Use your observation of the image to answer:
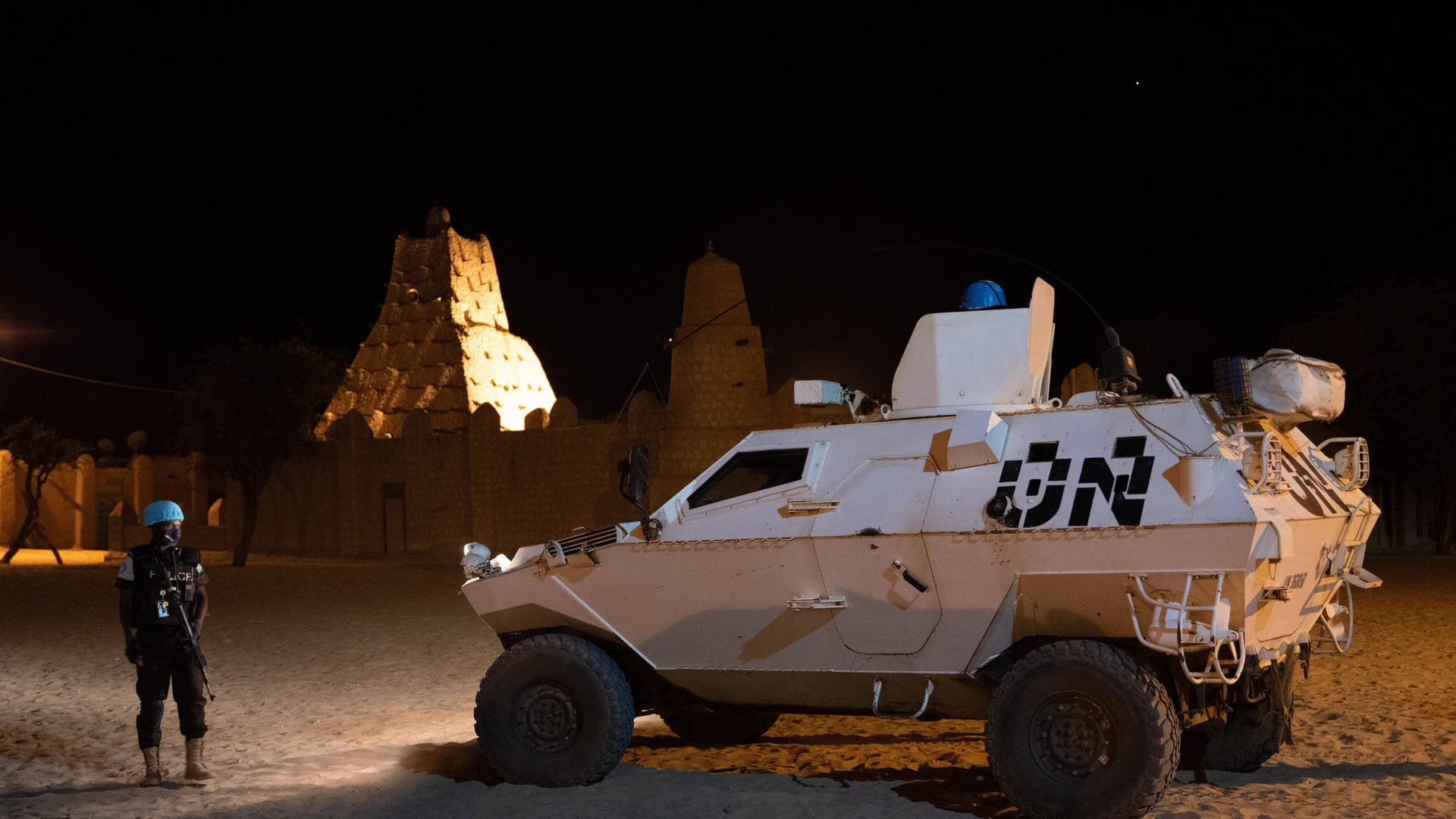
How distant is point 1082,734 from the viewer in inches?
247

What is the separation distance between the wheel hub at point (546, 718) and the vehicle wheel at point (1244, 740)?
358 cm

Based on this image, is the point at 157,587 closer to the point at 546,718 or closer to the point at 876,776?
the point at 546,718

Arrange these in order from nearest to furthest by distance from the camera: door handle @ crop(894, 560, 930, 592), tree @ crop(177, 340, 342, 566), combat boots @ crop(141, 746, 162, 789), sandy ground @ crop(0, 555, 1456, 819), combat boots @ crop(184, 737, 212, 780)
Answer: door handle @ crop(894, 560, 930, 592) < sandy ground @ crop(0, 555, 1456, 819) < combat boots @ crop(141, 746, 162, 789) < combat boots @ crop(184, 737, 212, 780) < tree @ crop(177, 340, 342, 566)

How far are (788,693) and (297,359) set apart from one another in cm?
3107

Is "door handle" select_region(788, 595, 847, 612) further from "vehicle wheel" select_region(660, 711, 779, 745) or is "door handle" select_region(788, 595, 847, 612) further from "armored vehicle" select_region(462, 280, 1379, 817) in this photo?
"vehicle wheel" select_region(660, 711, 779, 745)

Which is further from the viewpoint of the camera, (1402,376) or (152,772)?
(1402,376)

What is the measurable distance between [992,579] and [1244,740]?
1.99 metres

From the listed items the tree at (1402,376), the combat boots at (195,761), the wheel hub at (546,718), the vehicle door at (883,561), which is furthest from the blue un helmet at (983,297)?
the tree at (1402,376)

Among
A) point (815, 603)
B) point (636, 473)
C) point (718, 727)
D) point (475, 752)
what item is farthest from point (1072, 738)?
point (475, 752)

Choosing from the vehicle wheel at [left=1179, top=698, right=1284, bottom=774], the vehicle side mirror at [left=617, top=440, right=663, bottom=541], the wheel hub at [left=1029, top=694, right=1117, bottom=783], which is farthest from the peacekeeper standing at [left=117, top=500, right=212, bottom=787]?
the vehicle wheel at [left=1179, top=698, right=1284, bottom=774]

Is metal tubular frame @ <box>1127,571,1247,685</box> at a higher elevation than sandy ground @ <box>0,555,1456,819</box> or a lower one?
higher

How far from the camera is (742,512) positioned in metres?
7.43

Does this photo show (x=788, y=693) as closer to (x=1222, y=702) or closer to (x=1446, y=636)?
(x=1222, y=702)

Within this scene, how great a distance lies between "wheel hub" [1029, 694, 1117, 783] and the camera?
6227 mm
